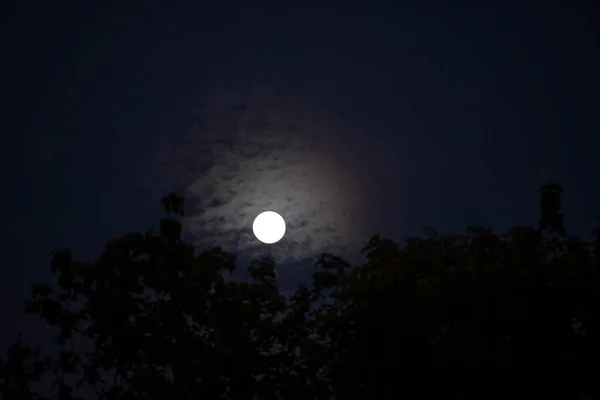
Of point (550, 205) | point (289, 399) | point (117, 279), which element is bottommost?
point (289, 399)

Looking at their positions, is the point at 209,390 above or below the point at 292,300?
below

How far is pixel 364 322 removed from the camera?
11.0 metres

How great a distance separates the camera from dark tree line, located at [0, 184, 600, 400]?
10320 mm

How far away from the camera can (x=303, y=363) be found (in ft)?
40.3

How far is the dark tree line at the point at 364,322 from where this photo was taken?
1032 cm

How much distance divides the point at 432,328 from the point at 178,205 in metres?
4.68

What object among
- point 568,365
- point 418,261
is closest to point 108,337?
point 418,261

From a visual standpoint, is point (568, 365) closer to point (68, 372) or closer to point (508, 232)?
point (508, 232)

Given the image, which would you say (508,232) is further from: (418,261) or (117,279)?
(117,279)

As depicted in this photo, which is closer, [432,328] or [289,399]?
[432,328]

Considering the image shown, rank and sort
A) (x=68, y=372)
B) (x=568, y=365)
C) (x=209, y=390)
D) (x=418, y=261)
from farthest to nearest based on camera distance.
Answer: (x=68, y=372) → (x=209, y=390) → (x=418, y=261) → (x=568, y=365)

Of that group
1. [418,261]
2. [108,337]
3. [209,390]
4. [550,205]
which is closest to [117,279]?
[108,337]

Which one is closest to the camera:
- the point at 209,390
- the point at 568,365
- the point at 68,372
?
the point at 568,365

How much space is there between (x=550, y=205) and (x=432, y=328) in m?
2.53
